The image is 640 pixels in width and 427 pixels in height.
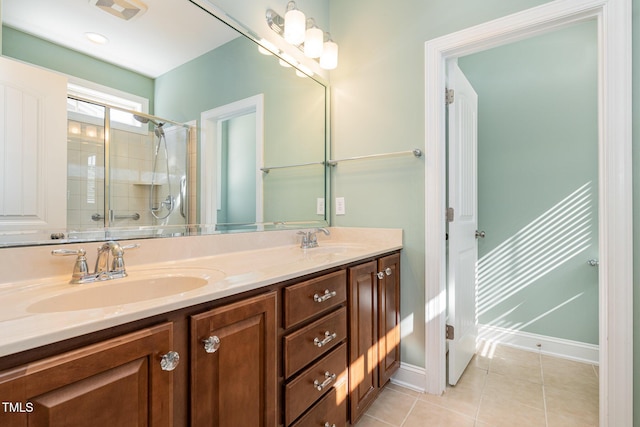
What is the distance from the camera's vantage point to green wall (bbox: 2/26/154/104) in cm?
85

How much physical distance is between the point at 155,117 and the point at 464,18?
1.63 m

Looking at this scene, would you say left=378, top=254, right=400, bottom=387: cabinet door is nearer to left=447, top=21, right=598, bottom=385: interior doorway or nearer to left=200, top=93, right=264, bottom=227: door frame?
left=447, top=21, right=598, bottom=385: interior doorway

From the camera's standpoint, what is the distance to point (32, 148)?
0.85m

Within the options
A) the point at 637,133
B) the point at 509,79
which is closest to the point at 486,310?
the point at 637,133

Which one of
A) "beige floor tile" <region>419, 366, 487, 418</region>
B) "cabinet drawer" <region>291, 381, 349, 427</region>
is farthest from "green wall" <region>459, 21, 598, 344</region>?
"cabinet drawer" <region>291, 381, 349, 427</region>

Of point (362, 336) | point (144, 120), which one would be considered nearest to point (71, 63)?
point (144, 120)

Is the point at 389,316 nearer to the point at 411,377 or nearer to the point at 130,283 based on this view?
the point at 411,377

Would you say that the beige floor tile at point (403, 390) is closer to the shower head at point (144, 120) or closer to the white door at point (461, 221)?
the white door at point (461, 221)

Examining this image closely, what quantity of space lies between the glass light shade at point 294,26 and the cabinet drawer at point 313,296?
1369 millimetres

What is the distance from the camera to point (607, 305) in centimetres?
132

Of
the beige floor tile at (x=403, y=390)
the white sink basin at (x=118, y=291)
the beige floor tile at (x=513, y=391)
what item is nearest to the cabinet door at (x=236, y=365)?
the white sink basin at (x=118, y=291)

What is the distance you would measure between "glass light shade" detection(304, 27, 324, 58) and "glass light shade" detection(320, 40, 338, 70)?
0.19 ft

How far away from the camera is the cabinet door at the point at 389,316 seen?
155 cm

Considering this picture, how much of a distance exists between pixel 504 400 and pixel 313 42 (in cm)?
230
